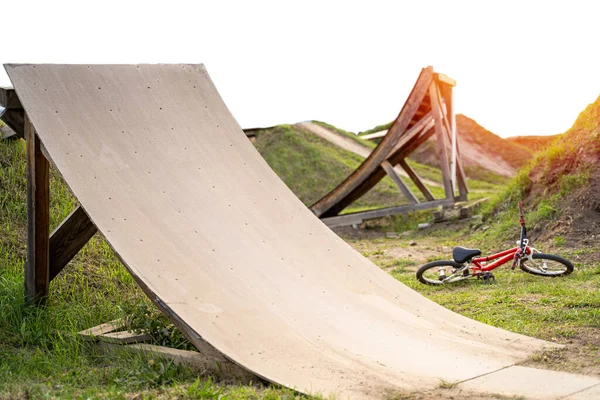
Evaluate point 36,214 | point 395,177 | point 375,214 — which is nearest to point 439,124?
point 395,177

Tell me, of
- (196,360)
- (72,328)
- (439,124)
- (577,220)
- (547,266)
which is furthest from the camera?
(439,124)

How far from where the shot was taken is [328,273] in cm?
520

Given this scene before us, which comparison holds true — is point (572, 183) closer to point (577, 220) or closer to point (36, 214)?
point (577, 220)

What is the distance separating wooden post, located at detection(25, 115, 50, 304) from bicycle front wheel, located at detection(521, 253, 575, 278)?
485cm

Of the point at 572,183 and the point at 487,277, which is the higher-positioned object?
the point at 572,183

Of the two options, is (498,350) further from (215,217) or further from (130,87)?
(130,87)

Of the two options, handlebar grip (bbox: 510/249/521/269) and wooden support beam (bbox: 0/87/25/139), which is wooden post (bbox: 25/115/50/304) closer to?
wooden support beam (bbox: 0/87/25/139)

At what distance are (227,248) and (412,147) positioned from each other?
8.46m

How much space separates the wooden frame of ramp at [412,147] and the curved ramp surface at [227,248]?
6652 millimetres

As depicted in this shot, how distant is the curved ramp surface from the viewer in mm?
4070

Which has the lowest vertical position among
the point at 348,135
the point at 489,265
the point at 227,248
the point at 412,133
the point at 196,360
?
the point at 489,265

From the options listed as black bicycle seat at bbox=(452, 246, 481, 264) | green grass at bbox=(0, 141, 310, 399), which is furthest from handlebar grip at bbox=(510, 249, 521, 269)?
green grass at bbox=(0, 141, 310, 399)

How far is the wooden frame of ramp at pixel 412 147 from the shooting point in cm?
1226

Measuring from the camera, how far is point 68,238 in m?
5.34
